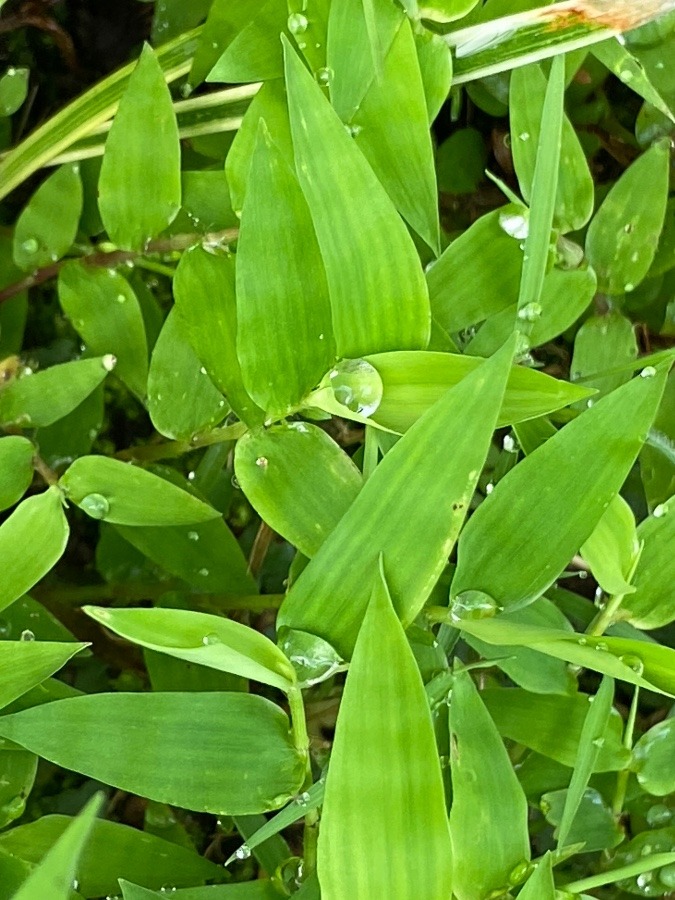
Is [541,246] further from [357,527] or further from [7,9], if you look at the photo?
[7,9]

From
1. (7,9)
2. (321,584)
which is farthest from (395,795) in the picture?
(7,9)

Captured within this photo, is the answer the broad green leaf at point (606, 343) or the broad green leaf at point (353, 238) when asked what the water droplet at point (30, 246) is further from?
the broad green leaf at point (606, 343)

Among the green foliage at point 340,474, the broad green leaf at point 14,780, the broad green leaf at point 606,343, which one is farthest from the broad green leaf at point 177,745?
the broad green leaf at point 606,343

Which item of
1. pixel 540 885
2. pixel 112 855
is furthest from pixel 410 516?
pixel 112 855

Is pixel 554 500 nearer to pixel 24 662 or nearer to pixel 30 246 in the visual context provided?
pixel 24 662

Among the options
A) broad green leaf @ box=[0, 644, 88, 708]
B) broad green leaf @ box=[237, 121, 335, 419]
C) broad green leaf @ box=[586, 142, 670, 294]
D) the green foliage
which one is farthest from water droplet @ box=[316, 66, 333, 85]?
broad green leaf @ box=[0, 644, 88, 708]

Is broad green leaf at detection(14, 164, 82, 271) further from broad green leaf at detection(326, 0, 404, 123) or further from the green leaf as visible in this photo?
the green leaf

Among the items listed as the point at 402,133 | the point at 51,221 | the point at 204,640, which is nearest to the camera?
the point at 204,640
